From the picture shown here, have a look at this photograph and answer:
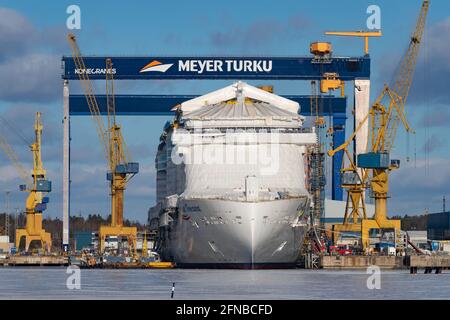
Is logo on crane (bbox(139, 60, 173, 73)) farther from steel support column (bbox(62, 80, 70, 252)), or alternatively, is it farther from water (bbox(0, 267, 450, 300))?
water (bbox(0, 267, 450, 300))

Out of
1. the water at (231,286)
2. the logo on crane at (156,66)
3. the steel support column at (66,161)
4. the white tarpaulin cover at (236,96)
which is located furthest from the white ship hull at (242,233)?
the steel support column at (66,161)

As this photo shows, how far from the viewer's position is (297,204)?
107250mm

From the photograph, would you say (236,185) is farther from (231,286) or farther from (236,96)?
(231,286)

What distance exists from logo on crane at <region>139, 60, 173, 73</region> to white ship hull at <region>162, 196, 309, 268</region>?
27.0 meters

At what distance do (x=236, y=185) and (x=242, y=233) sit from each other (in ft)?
23.8

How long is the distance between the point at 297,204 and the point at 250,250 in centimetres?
649

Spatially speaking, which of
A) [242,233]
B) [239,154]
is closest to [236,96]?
[239,154]

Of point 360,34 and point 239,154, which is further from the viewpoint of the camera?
point 360,34

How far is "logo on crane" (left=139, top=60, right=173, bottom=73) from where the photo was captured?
437 feet

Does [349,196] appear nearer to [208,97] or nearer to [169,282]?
[208,97]

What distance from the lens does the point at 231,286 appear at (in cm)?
7662

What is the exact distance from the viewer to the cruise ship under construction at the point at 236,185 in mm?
104000
